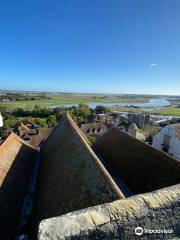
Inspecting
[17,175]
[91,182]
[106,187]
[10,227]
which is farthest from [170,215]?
[17,175]

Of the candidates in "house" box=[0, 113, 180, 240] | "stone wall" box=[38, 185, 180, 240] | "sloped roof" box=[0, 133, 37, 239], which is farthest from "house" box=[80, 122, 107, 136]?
"stone wall" box=[38, 185, 180, 240]

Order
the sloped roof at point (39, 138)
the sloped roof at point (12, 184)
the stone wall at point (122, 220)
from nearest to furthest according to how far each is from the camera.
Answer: the stone wall at point (122, 220) < the sloped roof at point (12, 184) < the sloped roof at point (39, 138)

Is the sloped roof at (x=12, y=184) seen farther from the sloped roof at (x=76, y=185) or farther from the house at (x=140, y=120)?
the house at (x=140, y=120)

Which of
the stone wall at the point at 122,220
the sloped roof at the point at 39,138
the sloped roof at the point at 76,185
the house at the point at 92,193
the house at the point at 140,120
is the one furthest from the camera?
the house at the point at 140,120

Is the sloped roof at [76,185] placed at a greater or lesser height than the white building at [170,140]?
greater

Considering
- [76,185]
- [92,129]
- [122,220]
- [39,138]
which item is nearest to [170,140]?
[76,185]

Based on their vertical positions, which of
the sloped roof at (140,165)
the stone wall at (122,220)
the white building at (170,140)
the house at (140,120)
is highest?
the stone wall at (122,220)

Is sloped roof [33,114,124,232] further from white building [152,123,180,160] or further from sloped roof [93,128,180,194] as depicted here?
white building [152,123,180,160]

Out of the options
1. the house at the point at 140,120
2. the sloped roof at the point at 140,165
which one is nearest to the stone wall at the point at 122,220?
the sloped roof at the point at 140,165
